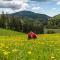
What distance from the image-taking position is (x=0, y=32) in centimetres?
14638

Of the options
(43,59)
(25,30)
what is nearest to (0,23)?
(25,30)

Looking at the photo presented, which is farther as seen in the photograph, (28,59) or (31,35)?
(31,35)

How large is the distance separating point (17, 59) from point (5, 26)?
188 metres

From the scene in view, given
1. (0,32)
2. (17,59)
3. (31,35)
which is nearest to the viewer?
(17,59)

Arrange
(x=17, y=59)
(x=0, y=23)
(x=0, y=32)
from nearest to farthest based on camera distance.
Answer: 1. (x=17, y=59)
2. (x=0, y=32)
3. (x=0, y=23)

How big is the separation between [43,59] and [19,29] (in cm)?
18926

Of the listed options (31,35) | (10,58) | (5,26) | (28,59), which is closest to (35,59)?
(28,59)

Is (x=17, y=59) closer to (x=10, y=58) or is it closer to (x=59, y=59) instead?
(x=10, y=58)

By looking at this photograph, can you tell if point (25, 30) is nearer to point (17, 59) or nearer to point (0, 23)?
point (0, 23)

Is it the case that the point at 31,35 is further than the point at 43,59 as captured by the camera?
Yes

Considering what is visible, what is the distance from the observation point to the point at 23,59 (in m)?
7.64

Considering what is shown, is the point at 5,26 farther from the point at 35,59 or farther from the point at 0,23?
the point at 35,59

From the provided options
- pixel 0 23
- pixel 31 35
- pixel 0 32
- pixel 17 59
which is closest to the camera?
pixel 17 59

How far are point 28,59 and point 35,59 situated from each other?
217 mm
